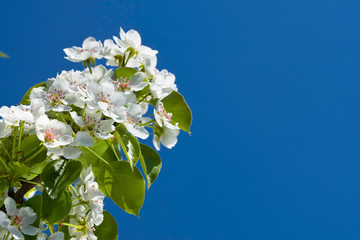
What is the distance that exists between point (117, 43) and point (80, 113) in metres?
0.19

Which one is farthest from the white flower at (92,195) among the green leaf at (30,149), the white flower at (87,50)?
the white flower at (87,50)

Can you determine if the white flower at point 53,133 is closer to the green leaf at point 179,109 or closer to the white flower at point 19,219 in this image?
the white flower at point 19,219

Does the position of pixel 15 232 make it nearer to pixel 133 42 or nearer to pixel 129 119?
pixel 129 119

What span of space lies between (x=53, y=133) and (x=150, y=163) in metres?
0.23

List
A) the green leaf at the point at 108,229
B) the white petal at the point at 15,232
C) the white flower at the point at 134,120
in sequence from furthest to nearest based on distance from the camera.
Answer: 1. the green leaf at the point at 108,229
2. the white flower at the point at 134,120
3. the white petal at the point at 15,232

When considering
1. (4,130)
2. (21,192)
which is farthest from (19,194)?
(4,130)

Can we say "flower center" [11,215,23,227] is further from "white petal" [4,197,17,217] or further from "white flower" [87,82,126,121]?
"white flower" [87,82,126,121]

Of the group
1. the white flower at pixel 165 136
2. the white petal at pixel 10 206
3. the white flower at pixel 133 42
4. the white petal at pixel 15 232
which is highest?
the white flower at pixel 133 42

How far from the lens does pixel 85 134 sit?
2.26ft

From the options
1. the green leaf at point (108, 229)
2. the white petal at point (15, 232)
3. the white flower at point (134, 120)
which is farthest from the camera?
the green leaf at point (108, 229)

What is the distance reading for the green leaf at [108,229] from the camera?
89 cm

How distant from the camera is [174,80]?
3.01ft

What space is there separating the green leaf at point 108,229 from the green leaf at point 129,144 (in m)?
0.17

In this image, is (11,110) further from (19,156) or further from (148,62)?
(148,62)
